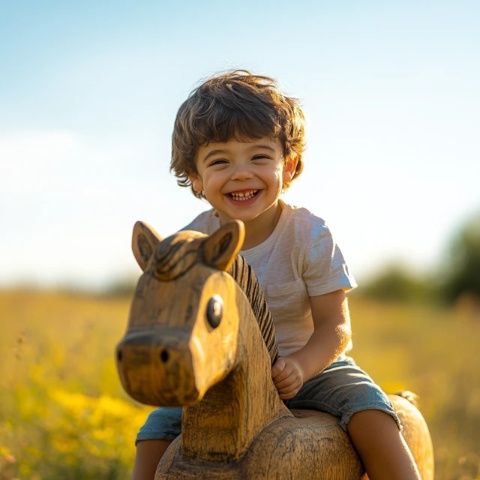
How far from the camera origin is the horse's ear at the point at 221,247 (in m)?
2.37

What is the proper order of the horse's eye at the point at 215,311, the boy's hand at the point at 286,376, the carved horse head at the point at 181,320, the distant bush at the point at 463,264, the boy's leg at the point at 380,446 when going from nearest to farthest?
the carved horse head at the point at 181,320
the horse's eye at the point at 215,311
the boy's hand at the point at 286,376
the boy's leg at the point at 380,446
the distant bush at the point at 463,264

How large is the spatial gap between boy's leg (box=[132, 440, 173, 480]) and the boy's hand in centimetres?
59

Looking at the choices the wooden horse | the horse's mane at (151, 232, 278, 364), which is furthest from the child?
the horse's mane at (151, 232, 278, 364)

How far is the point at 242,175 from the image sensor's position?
2971mm

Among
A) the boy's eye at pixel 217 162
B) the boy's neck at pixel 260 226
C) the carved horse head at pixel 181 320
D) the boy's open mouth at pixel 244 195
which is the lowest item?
the carved horse head at pixel 181 320

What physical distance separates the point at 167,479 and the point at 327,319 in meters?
0.81

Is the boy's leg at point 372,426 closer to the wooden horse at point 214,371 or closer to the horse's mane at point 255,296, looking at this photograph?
the wooden horse at point 214,371

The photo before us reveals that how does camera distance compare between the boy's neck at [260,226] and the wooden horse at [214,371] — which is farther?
the boy's neck at [260,226]

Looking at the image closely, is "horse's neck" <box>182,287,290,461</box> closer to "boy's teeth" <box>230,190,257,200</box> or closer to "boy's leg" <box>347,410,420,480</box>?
"boy's leg" <box>347,410,420,480</box>

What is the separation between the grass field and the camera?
17.9 ft

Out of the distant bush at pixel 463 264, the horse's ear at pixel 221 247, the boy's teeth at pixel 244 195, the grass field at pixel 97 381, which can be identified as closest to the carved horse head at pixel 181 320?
the horse's ear at pixel 221 247

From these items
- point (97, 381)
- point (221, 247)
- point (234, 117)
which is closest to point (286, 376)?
point (221, 247)

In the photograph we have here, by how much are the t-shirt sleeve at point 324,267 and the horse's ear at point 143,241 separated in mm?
799

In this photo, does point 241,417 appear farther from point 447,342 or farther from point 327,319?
point 447,342
